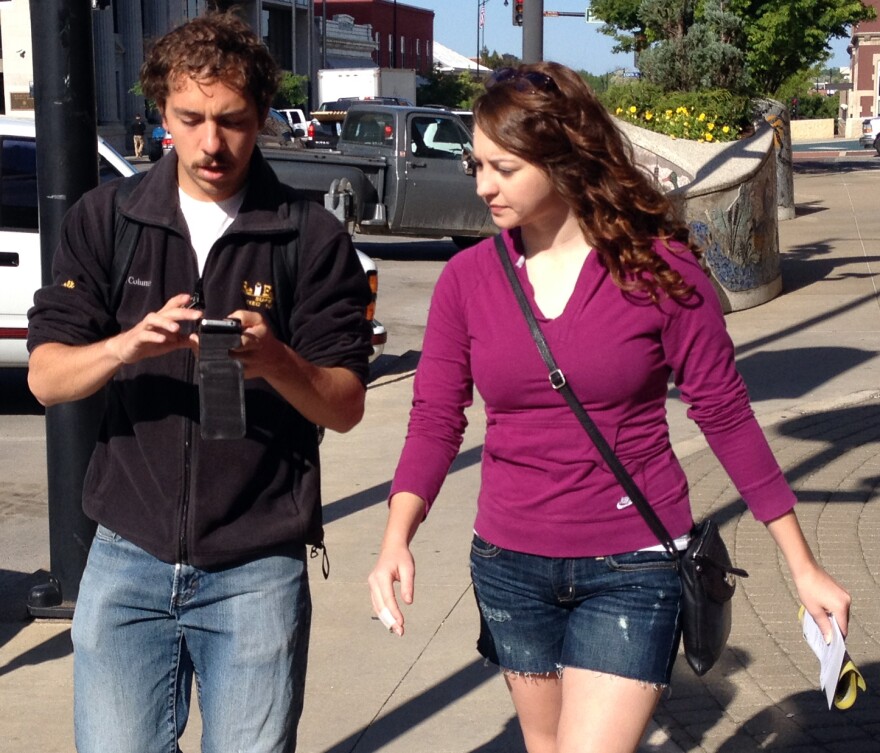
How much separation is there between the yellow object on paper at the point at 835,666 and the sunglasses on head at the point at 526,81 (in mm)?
1156

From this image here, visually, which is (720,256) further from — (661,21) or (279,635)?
(279,635)

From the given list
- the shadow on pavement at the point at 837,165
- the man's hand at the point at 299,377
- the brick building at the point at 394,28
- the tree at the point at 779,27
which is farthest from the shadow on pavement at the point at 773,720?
the brick building at the point at 394,28

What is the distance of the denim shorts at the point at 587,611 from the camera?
104 inches

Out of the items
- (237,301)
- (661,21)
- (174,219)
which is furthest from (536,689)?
(661,21)

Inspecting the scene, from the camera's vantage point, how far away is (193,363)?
2498 mm

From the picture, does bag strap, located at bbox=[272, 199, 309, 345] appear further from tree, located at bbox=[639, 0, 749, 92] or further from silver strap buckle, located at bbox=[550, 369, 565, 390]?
tree, located at bbox=[639, 0, 749, 92]

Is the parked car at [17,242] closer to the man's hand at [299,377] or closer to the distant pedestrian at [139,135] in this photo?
the man's hand at [299,377]

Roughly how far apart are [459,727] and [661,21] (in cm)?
1298

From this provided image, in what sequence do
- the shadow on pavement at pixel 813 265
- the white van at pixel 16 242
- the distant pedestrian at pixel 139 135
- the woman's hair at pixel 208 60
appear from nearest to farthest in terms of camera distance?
the woman's hair at pixel 208 60 < the white van at pixel 16 242 < the shadow on pavement at pixel 813 265 < the distant pedestrian at pixel 139 135

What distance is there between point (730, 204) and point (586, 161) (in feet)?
33.2

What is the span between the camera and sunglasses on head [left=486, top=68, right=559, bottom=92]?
105 inches

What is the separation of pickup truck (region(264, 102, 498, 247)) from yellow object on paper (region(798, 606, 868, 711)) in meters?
14.2

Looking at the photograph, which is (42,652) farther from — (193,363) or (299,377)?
(299,377)

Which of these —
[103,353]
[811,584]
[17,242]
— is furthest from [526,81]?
[17,242]
